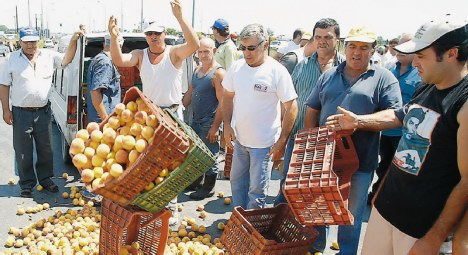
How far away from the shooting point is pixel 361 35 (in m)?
3.20

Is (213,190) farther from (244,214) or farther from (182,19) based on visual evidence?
(182,19)

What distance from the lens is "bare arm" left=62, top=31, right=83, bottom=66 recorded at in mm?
5230

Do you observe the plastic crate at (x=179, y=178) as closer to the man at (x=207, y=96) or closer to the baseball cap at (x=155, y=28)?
the baseball cap at (x=155, y=28)

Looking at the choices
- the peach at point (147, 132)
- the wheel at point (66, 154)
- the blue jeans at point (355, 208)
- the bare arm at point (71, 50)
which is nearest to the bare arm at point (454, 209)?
the blue jeans at point (355, 208)

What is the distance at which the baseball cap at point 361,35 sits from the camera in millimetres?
3135

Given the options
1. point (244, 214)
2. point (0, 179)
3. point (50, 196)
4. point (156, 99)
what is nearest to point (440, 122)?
point (244, 214)

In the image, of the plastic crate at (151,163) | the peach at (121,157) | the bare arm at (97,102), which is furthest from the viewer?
the bare arm at (97,102)

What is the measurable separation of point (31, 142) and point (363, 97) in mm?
4290

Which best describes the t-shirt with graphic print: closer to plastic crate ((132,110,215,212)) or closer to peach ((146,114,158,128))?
plastic crate ((132,110,215,212))

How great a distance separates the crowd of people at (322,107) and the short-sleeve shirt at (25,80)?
13 millimetres

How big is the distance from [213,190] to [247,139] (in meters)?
1.87

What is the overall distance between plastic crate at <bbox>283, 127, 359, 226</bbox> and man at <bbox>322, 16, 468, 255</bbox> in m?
0.46

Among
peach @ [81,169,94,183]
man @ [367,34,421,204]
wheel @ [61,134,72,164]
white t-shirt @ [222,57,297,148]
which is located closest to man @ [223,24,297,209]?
white t-shirt @ [222,57,297,148]

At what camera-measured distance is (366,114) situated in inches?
124
